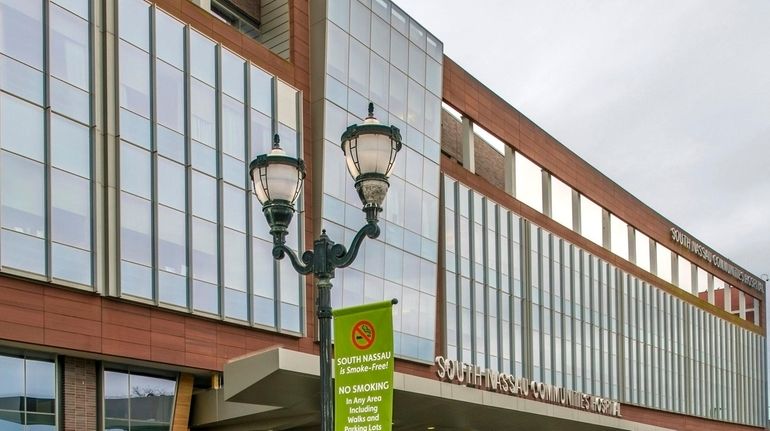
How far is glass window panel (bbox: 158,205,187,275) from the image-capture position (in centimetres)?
3041

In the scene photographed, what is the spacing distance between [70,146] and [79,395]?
6625 mm

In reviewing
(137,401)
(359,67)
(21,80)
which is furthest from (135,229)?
(359,67)

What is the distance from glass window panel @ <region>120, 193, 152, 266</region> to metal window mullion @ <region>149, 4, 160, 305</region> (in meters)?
0.16

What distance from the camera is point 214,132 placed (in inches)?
1309

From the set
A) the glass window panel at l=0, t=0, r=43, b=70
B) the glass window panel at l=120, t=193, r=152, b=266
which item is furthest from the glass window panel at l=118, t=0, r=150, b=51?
the glass window panel at l=120, t=193, r=152, b=266

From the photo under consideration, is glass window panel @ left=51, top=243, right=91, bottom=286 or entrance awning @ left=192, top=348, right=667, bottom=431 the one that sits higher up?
glass window panel @ left=51, top=243, right=91, bottom=286

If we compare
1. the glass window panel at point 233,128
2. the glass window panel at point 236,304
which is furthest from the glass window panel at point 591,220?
the glass window panel at point 236,304

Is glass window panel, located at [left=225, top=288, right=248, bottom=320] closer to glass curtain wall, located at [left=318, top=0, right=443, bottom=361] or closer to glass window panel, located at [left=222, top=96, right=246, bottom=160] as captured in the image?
glass curtain wall, located at [left=318, top=0, right=443, bottom=361]

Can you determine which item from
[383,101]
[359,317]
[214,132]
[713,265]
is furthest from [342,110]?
[713,265]

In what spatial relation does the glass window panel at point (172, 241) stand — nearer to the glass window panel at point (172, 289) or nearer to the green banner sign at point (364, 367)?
the glass window panel at point (172, 289)

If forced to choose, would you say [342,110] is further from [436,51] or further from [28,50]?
[28,50]

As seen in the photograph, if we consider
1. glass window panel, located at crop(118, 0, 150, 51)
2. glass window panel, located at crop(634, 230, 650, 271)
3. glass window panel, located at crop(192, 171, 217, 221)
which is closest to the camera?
glass window panel, located at crop(118, 0, 150, 51)

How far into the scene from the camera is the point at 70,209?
27.8 metres

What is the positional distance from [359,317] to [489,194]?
37735 millimetres
